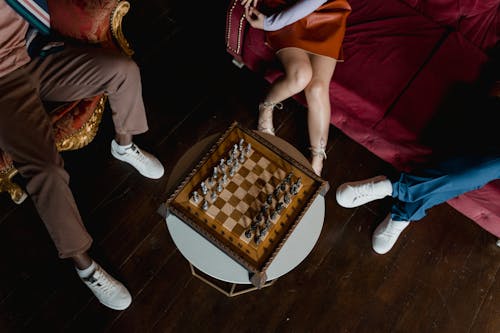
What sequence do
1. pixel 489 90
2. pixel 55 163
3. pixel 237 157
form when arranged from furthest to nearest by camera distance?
1. pixel 489 90
2. pixel 237 157
3. pixel 55 163

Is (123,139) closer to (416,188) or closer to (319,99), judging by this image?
(319,99)

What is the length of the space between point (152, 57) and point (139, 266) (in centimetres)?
101

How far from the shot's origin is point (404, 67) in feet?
6.04

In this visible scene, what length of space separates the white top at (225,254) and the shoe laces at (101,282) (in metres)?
0.35

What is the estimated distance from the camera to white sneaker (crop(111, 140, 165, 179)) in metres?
1.81

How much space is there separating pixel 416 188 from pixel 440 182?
88 mm

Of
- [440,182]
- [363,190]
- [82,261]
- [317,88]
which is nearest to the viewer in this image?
[82,261]

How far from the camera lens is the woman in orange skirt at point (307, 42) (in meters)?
Result: 1.73

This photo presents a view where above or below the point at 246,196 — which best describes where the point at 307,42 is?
above

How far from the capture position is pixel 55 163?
143 centimetres

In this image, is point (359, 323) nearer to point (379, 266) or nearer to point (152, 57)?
point (379, 266)

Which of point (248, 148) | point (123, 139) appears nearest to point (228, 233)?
point (248, 148)

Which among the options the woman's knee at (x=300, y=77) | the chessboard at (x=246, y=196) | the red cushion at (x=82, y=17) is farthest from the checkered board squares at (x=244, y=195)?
the red cushion at (x=82, y=17)

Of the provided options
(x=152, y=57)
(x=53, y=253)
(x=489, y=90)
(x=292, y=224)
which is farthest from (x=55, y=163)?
(x=489, y=90)
